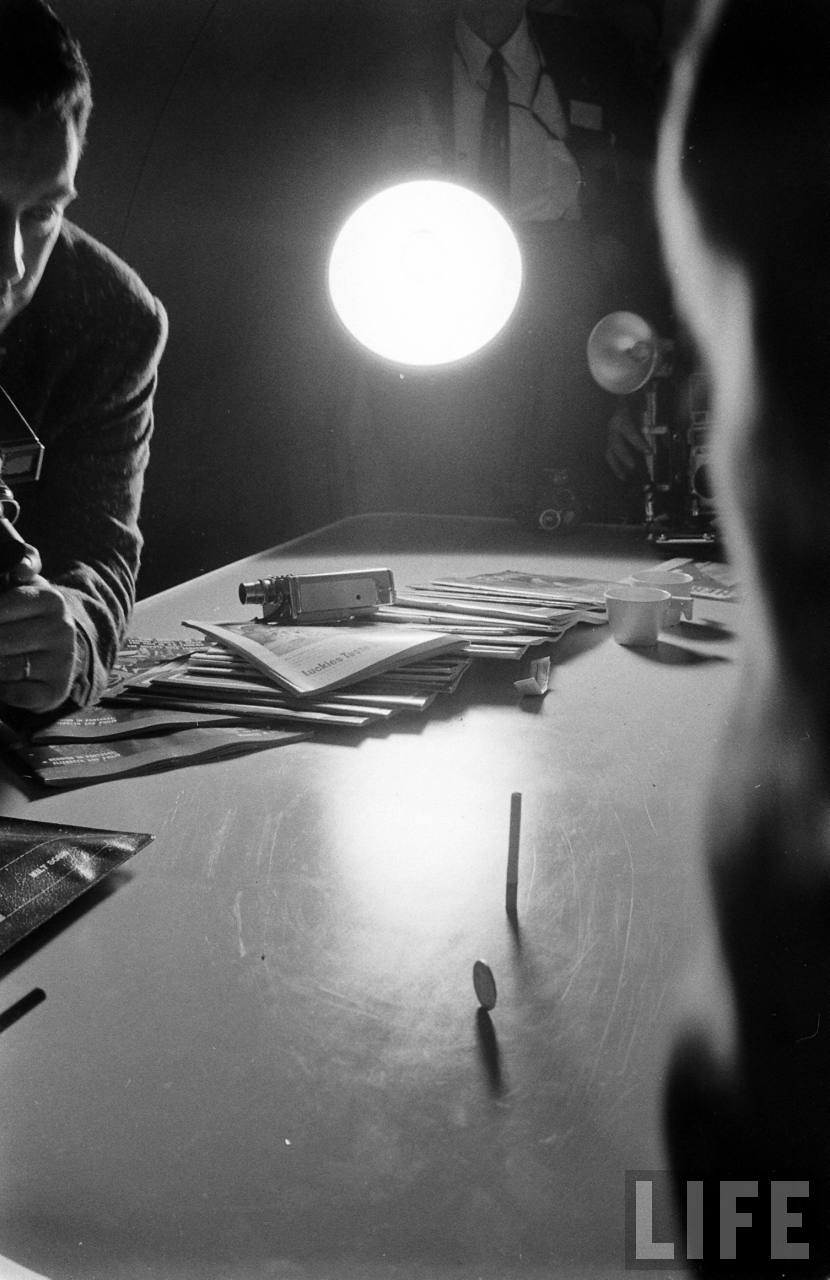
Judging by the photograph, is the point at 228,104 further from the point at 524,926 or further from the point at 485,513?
the point at 524,926

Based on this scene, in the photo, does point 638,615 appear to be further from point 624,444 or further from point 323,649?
point 624,444

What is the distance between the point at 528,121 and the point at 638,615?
67.6 inches

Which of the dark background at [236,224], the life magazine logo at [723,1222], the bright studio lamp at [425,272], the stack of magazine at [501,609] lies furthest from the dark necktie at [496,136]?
the life magazine logo at [723,1222]

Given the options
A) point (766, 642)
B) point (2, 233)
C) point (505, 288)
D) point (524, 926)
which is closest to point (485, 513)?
point (505, 288)

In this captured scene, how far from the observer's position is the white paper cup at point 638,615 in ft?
4.28

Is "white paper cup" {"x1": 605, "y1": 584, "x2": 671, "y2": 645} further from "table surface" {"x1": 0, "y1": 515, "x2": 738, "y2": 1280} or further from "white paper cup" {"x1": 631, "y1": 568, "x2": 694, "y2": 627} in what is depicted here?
"table surface" {"x1": 0, "y1": 515, "x2": 738, "y2": 1280}

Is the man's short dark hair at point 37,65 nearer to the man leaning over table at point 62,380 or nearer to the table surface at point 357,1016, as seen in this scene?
the man leaning over table at point 62,380

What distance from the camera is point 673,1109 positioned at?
1.58 feet

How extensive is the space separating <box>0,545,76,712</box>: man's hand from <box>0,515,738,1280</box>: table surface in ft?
0.58

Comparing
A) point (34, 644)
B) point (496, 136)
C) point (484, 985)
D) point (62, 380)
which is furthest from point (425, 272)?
point (484, 985)

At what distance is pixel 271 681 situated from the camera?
111cm

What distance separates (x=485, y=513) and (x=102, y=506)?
163 cm

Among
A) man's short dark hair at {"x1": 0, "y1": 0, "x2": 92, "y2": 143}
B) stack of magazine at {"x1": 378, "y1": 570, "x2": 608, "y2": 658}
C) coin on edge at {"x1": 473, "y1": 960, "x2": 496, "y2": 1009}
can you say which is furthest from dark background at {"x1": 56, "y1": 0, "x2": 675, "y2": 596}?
coin on edge at {"x1": 473, "y1": 960, "x2": 496, "y2": 1009}

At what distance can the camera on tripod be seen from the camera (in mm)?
2088
